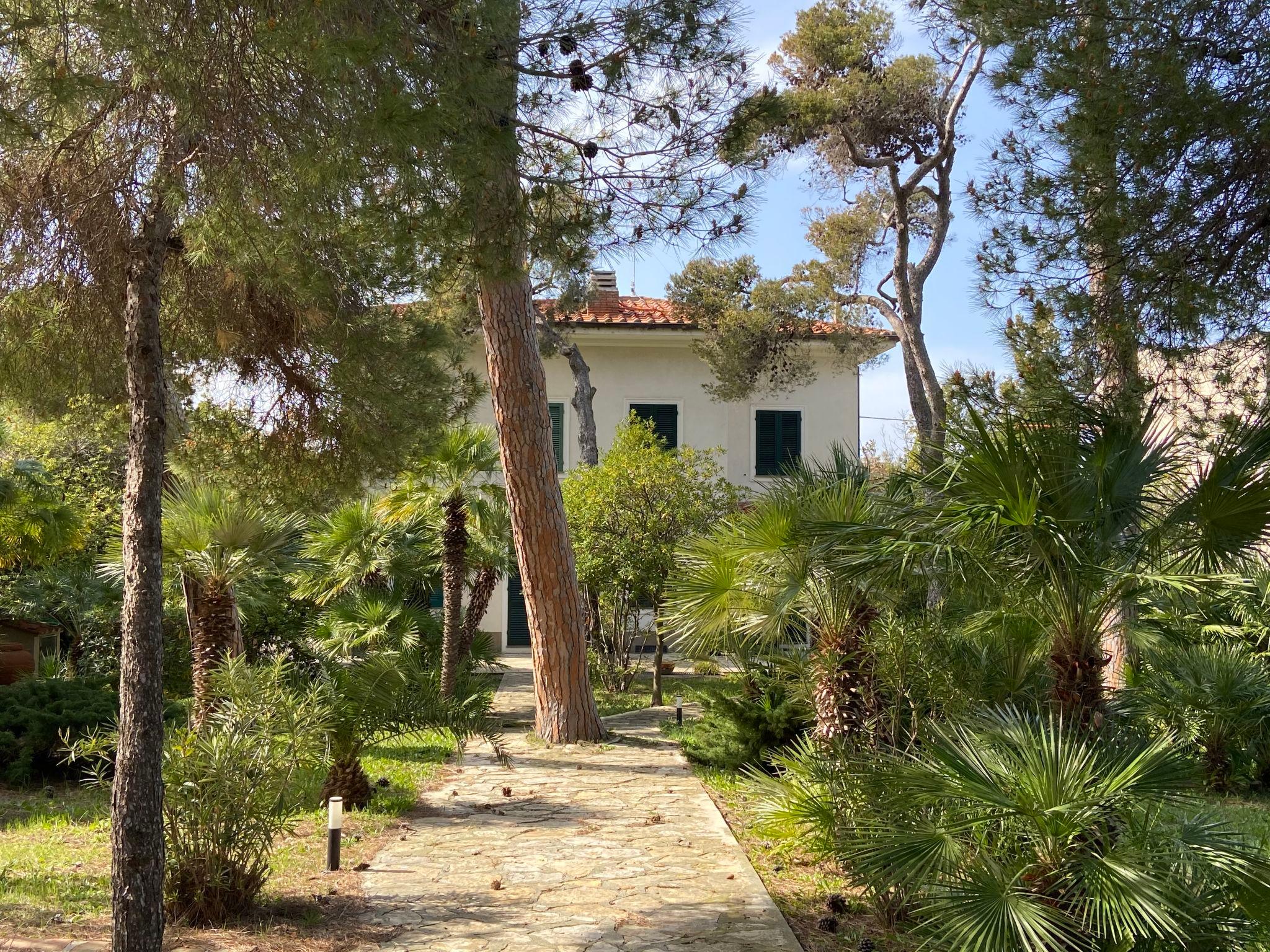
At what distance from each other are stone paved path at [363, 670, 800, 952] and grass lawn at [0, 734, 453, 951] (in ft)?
0.77

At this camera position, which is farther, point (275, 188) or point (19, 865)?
point (19, 865)

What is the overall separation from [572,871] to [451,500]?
317 inches

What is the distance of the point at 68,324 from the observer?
7.77 metres

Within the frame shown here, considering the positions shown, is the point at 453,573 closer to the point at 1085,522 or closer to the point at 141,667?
the point at 141,667

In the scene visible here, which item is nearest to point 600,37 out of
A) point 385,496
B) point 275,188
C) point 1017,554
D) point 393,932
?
point 275,188

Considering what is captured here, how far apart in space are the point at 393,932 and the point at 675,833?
2972 mm

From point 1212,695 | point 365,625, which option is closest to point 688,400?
point 365,625

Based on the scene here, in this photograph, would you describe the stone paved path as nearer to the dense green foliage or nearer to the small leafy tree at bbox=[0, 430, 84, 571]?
the dense green foliage

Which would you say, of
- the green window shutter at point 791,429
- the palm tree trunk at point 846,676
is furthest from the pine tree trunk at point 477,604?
the green window shutter at point 791,429

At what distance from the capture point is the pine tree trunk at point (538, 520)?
12086 millimetres

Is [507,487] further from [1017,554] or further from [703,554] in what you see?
[1017,554]

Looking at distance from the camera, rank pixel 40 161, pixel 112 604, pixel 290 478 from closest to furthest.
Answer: pixel 40 161, pixel 290 478, pixel 112 604

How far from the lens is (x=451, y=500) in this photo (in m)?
14.6

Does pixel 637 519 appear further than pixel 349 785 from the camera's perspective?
Yes
